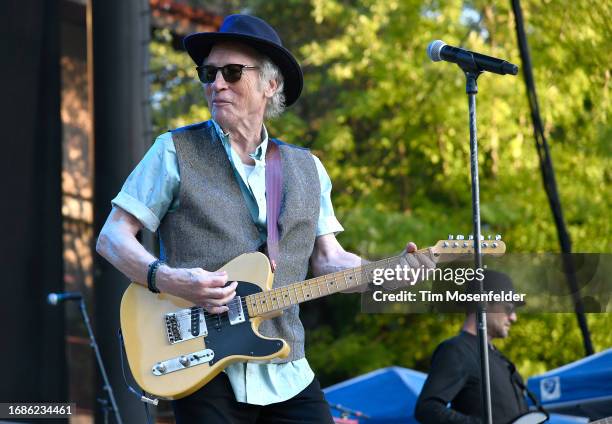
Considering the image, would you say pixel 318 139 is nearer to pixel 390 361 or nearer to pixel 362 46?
pixel 362 46

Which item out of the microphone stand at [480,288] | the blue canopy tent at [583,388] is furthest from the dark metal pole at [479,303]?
the blue canopy tent at [583,388]

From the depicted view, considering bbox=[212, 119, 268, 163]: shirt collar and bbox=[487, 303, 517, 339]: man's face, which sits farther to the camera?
bbox=[487, 303, 517, 339]: man's face

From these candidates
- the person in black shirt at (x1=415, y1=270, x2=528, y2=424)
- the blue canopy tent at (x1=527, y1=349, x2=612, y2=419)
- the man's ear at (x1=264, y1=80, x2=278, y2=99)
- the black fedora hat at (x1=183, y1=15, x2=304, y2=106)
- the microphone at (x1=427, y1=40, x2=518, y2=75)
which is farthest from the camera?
the blue canopy tent at (x1=527, y1=349, x2=612, y2=419)

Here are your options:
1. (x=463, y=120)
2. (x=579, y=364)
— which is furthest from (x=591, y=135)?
(x=579, y=364)

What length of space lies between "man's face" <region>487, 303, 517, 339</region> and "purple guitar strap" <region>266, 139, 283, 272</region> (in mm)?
2646

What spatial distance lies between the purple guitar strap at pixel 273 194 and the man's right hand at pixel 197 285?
221 mm

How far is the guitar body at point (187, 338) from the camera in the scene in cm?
324

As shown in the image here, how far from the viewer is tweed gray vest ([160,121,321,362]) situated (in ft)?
11.0

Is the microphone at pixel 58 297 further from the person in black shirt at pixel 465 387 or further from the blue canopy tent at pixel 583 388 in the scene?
the blue canopy tent at pixel 583 388

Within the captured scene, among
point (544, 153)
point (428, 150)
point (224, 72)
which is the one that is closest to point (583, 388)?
point (544, 153)

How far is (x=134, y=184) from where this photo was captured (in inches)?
132

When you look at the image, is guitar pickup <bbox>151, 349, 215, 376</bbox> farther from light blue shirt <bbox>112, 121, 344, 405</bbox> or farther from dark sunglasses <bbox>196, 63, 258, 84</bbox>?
dark sunglasses <bbox>196, 63, 258, 84</bbox>

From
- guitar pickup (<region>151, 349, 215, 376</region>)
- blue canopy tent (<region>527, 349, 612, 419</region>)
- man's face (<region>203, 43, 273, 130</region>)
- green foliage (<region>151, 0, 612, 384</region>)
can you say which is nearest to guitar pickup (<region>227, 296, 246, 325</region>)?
guitar pickup (<region>151, 349, 215, 376</region>)

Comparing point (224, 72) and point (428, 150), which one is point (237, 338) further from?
point (428, 150)
